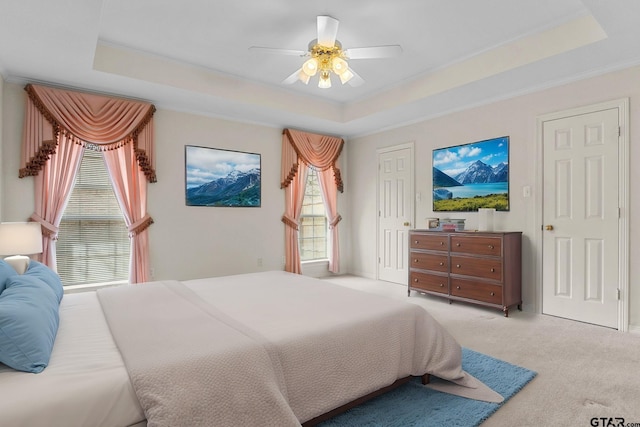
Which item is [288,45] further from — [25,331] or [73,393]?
[73,393]

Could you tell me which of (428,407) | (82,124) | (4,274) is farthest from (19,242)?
(428,407)

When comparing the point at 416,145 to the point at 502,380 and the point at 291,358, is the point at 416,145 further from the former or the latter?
the point at 291,358

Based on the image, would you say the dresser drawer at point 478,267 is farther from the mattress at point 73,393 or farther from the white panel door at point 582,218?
the mattress at point 73,393

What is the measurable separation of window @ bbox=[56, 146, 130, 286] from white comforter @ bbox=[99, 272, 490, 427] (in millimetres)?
1701

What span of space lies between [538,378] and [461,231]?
6.92 feet

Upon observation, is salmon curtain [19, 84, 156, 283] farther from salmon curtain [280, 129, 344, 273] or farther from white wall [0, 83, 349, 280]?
salmon curtain [280, 129, 344, 273]

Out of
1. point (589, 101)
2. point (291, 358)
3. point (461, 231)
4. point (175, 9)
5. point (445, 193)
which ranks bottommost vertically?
point (291, 358)

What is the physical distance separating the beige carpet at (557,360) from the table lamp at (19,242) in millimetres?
3437

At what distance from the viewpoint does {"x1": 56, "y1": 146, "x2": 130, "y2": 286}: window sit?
394 cm

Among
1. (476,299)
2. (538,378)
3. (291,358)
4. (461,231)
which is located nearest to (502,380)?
(538,378)

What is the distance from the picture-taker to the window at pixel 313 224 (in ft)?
19.4

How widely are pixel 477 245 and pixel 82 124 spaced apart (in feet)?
15.1

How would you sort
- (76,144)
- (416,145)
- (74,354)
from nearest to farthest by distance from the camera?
(74,354), (76,144), (416,145)

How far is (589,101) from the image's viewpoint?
11.5ft
